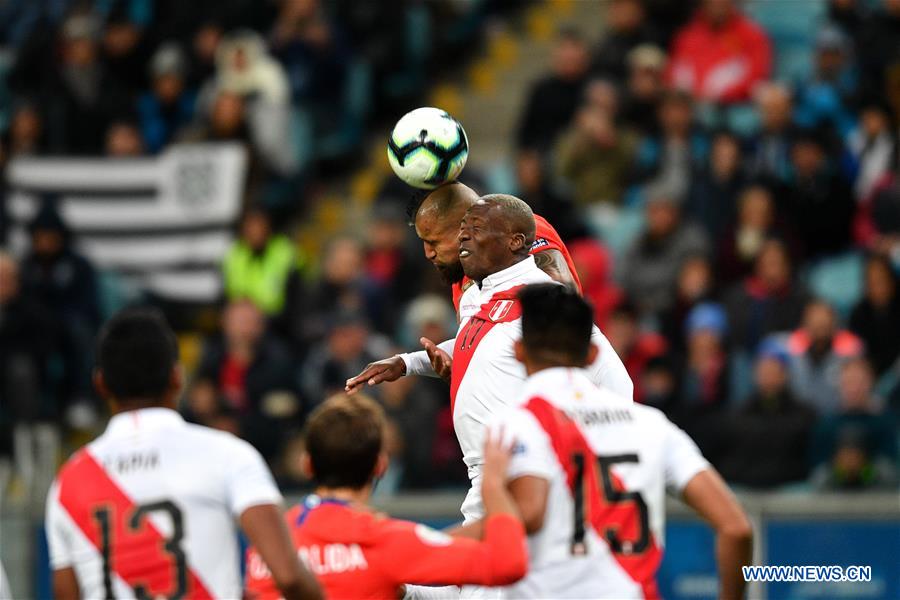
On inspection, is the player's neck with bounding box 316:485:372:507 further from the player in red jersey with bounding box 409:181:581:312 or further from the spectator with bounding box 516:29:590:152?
the spectator with bounding box 516:29:590:152

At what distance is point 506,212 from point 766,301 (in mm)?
6193

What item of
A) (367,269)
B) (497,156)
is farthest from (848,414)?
(497,156)

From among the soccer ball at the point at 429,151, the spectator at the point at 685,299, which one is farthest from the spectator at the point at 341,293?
the soccer ball at the point at 429,151

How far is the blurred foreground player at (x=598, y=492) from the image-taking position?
5180 mm

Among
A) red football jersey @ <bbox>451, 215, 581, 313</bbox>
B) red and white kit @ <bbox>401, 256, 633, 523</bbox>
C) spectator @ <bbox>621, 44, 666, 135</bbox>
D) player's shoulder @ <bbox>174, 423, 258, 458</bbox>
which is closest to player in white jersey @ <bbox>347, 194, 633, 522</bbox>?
red and white kit @ <bbox>401, 256, 633, 523</bbox>

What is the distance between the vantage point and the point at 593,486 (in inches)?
205

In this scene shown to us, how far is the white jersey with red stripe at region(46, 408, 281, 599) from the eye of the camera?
4.99m

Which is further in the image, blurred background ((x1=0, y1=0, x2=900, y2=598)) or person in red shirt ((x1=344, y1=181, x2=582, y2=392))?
blurred background ((x1=0, y1=0, x2=900, y2=598))

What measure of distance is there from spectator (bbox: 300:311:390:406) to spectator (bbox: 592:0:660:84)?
11.6ft

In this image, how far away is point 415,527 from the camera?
5277 mm

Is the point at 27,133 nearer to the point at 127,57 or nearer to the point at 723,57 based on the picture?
the point at 127,57

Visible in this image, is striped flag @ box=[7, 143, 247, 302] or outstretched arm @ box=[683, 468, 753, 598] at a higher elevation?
striped flag @ box=[7, 143, 247, 302]

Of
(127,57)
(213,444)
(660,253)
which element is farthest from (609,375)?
(127,57)

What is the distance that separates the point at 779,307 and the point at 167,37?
796 cm
